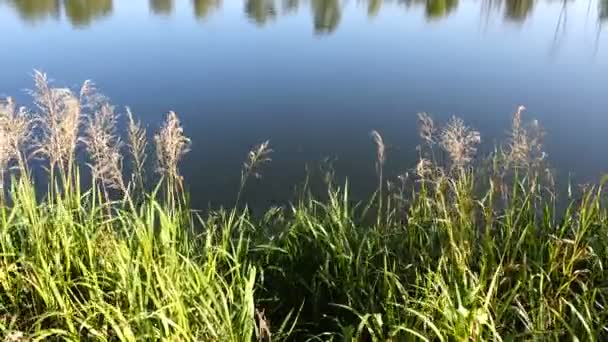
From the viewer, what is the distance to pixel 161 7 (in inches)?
555

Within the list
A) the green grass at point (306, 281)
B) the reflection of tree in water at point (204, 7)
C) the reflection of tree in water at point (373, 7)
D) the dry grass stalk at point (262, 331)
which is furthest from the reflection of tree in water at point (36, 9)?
the dry grass stalk at point (262, 331)

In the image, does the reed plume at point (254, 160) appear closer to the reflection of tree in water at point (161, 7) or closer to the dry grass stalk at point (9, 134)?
the dry grass stalk at point (9, 134)

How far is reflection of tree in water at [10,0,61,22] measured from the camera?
12.6m

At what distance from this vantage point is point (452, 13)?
13883 mm

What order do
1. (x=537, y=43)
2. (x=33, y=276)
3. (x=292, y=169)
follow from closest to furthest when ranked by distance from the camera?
(x=33, y=276) → (x=292, y=169) → (x=537, y=43)

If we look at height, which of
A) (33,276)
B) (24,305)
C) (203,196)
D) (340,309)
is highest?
(33,276)

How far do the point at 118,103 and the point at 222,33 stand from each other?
504cm

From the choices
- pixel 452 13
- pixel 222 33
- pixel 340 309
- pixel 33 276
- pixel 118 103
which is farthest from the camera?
pixel 452 13

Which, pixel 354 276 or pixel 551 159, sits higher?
pixel 354 276

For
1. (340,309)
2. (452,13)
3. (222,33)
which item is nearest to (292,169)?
(340,309)

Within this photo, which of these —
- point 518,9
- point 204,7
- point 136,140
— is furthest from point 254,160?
point 518,9

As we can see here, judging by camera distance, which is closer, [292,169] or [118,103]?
[292,169]

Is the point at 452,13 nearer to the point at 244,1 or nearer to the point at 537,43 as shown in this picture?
the point at 537,43

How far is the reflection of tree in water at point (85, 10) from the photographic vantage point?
12699 mm
